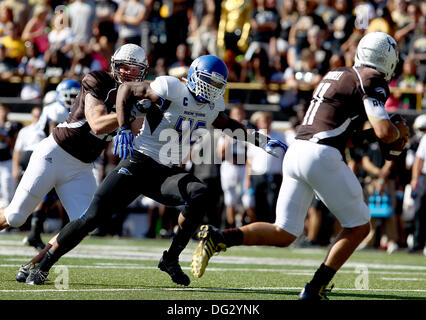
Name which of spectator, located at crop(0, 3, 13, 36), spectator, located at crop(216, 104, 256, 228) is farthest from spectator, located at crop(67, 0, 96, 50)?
spectator, located at crop(216, 104, 256, 228)

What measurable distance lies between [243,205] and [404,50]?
3926mm

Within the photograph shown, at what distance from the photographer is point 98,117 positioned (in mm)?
6109

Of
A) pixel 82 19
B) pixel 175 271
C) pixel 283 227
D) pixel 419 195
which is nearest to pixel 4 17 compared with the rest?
pixel 82 19

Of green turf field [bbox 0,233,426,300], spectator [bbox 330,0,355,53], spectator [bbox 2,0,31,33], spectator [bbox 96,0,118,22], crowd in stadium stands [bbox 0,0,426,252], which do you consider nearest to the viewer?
green turf field [bbox 0,233,426,300]

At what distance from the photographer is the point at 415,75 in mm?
13672

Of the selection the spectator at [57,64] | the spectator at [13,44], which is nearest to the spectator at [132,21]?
the spectator at [57,64]

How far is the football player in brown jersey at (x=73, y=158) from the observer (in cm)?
645

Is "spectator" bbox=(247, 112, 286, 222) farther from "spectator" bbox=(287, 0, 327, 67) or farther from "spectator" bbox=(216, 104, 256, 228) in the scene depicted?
"spectator" bbox=(287, 0, 327, 67)

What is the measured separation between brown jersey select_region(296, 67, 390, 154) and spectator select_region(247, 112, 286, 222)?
6.62 meters

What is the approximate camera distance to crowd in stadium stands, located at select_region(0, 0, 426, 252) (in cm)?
1234

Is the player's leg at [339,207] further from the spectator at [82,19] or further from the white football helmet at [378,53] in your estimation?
the spectator at [82,19]

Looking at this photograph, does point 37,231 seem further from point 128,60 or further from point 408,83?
point 408,83

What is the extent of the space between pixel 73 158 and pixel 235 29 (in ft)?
26.5
